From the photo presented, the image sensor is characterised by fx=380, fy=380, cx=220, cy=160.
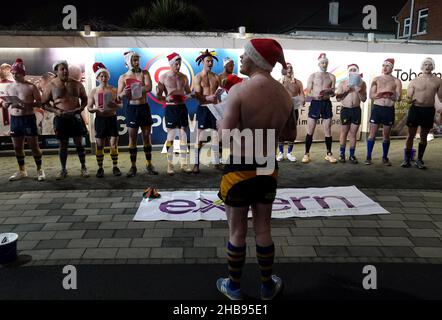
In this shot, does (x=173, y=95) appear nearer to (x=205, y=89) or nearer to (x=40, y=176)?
(x=205, y=89)

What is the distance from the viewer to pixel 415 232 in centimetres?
454

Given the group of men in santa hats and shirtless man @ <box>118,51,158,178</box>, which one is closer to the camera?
the group of men in santa hats

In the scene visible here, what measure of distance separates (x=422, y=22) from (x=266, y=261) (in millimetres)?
30263

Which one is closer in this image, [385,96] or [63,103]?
[63,103]

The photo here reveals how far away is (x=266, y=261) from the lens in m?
3.05

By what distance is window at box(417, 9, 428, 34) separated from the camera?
26.9m

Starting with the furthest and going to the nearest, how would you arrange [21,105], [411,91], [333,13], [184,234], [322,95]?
[333,13] < [322,95] < [411,91] < [21,105] < [184,234]

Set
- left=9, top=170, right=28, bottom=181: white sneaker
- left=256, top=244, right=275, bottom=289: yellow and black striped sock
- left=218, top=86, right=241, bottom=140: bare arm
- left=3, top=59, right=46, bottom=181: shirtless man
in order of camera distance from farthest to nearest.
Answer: left=9, top=170, right=28, bottom=181: white sneaker < left=3, top=59, right=46, bottom=181: shirtless man < left=256, top=244, right=275, bottom=289: yellow and black striped sock < left=218, top=86, right=241, bottom=140: bare arm

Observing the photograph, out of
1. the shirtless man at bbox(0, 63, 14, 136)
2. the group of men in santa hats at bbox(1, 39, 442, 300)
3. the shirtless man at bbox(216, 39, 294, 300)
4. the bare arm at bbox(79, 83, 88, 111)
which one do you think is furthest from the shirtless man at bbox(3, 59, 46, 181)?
the shirtless man at bbox(216, 39, 294, 300)

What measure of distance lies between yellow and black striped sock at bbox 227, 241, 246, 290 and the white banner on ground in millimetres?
1889

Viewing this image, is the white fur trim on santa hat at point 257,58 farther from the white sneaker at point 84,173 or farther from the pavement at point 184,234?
the white sneaker at point 84,173

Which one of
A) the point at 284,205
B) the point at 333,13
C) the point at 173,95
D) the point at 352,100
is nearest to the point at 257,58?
the point at 284,205

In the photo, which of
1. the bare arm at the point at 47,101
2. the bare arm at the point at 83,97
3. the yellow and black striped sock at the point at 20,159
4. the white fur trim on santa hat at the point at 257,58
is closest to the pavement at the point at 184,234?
the yellow and black striped sock at the point at 20,159

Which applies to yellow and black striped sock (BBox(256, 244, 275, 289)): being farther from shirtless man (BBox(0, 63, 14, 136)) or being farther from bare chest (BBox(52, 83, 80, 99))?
shirtless man (BBox(0, 63, 14, 136))
